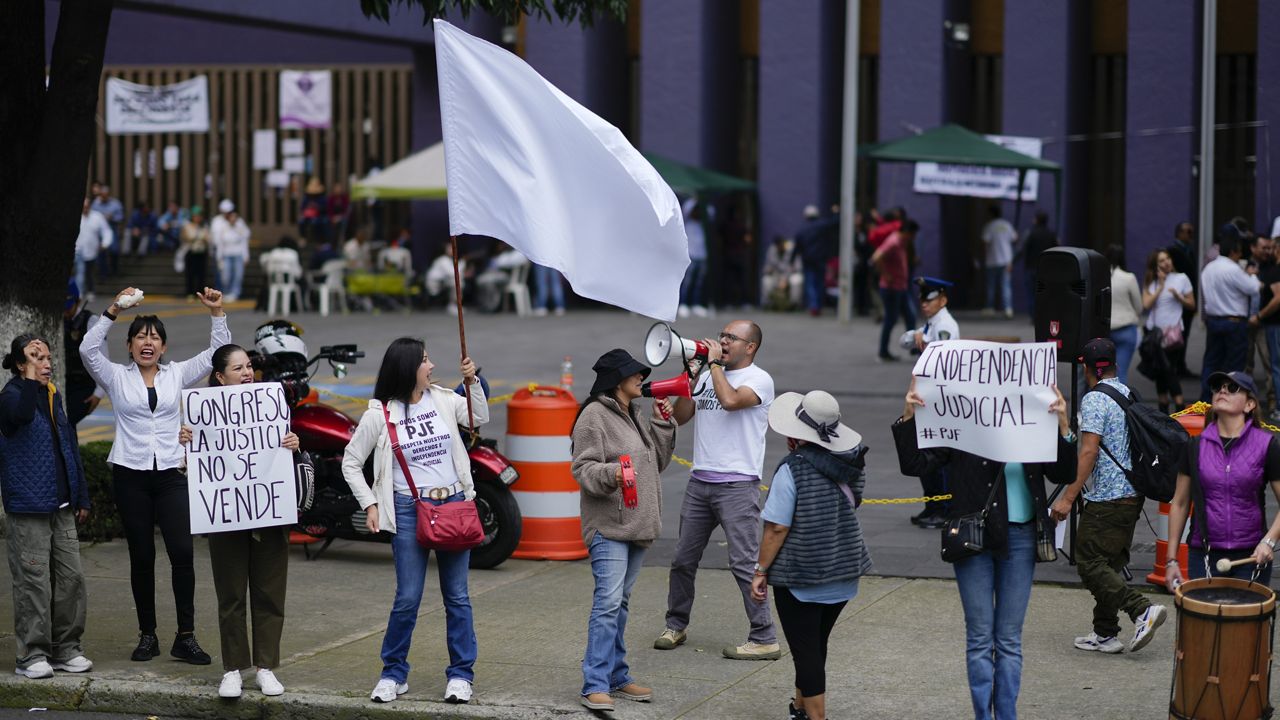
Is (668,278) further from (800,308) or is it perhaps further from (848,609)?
(800,308)

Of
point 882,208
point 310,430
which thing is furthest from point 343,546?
point 882,208

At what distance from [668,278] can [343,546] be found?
172 inches

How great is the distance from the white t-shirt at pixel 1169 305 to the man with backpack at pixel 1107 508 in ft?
28.9

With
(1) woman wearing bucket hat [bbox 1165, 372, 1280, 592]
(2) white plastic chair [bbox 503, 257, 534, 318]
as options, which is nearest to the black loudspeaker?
(1) woman wearing bucket hat [bbox 1165, 372, 1280, 592]

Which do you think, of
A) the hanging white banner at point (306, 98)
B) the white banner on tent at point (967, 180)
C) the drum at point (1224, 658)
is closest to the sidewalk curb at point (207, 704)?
the drum at point (1224, 658)

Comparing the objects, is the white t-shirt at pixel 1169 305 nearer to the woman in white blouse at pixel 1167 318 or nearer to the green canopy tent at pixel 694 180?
the woman in white blouse at pixel 1167 318

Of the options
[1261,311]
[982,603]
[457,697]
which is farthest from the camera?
[1261,311]

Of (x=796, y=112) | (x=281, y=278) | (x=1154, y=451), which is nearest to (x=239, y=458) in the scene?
(x=1154, y=451)

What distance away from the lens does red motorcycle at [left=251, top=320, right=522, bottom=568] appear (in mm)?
10391

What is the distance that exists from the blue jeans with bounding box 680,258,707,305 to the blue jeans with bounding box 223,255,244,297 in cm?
864

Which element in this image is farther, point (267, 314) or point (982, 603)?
point (267, 314)

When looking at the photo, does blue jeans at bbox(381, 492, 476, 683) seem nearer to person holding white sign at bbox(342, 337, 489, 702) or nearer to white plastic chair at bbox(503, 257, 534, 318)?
person holding white sign at bbox(342, 337, 489, 702)

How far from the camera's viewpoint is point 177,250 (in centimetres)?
3394

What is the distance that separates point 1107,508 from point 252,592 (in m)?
4.36
